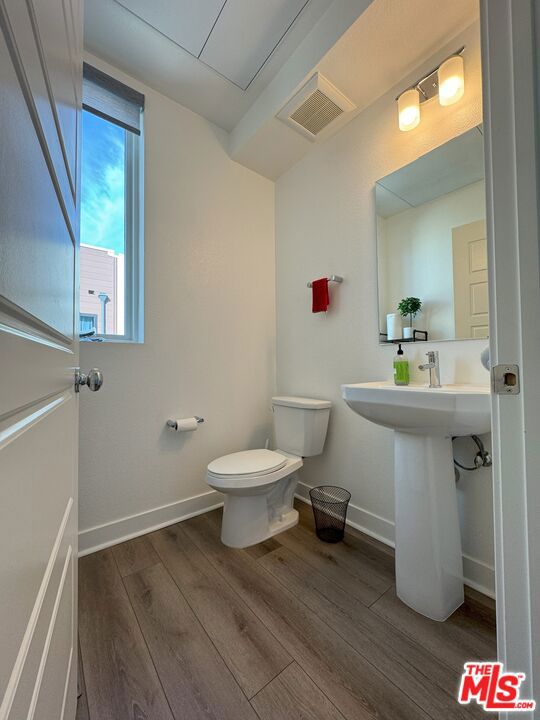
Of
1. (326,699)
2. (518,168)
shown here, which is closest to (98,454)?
(326,699)

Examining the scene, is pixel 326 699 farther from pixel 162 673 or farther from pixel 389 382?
pixel 389 382

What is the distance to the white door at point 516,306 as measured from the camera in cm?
49

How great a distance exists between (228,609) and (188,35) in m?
2.64

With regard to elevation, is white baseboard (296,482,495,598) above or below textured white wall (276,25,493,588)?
below

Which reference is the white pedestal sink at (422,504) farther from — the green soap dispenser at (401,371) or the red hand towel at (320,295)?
the red hand towel at (320,295)

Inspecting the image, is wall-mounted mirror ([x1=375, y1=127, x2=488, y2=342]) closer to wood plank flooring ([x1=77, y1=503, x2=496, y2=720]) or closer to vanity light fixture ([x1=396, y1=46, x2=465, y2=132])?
vanity light fixture ([x1=396, y1=46, x2=465, y2=132])

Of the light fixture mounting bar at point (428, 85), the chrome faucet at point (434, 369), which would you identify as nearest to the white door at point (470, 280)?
the chrome faucet at point (434, 369)

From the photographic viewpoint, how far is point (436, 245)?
1.37m

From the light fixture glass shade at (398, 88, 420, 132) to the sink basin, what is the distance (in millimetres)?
1302

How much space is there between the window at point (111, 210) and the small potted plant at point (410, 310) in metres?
1.43

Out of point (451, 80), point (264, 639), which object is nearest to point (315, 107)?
point (451, 80)

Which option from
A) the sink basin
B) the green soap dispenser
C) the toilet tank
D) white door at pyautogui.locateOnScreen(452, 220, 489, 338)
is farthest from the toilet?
white door at pyautogui.locateOnScreen(452, 220, 489, 338)

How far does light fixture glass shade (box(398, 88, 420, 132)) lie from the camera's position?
1.38 meters

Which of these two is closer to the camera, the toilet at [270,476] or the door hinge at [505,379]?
the door hinge at [505,379]
